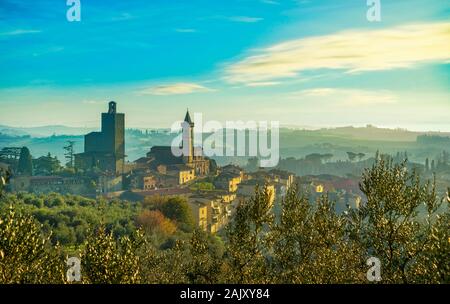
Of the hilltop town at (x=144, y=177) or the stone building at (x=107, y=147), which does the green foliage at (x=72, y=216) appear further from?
the stone building at (x=107, y=147)

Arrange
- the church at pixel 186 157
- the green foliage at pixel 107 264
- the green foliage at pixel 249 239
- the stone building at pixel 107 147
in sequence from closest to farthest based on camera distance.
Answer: the green foliage at pixel 107 264
the green foliage at pixel 249 239
the church at pixel 186 157
the stone building at pixel 107 147

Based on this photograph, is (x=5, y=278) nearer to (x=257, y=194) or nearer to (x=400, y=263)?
(x=257, y=194)

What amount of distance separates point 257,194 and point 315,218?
10.5 ft

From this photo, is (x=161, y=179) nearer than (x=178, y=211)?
No

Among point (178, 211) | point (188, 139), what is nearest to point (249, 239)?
point (178, 211)

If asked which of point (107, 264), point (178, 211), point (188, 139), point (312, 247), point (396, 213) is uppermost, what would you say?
point (188, 139)

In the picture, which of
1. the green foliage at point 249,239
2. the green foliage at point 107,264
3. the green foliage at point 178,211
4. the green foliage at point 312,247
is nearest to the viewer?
the green foliage at point 107,264

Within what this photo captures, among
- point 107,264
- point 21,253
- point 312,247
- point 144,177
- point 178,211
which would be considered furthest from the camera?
point 144,177

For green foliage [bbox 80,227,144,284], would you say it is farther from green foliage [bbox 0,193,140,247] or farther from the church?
the church

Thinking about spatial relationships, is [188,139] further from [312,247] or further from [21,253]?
[21,253]

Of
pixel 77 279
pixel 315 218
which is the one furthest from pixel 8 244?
pixel 315 218

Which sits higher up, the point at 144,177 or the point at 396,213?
the point at 396,213

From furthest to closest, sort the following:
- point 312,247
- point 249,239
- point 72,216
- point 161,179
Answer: point 161,179, point 72,216, point 312,247, point 249,239

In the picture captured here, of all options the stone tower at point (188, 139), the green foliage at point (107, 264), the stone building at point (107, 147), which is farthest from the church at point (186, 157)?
the green foliage at point (107, 264)
